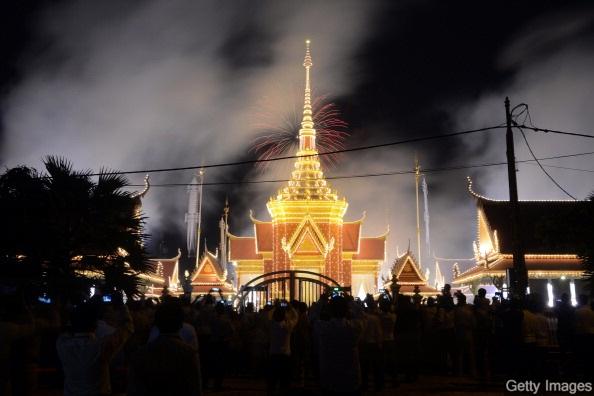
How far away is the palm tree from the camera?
36.5 feet

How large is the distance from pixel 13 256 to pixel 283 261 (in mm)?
24443

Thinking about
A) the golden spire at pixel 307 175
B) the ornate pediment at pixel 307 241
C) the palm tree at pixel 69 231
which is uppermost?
the golden spire at pixel 307 175

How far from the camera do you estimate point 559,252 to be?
28.3 metres

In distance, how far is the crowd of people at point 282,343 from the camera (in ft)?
15.3

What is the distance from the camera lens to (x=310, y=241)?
34.4 metres

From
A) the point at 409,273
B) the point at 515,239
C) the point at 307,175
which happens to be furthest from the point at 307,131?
the point at 515,239

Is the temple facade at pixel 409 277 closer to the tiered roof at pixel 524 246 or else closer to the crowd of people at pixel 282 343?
the tiered roof at pixel 524 246

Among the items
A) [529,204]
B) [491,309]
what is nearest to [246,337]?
[491,309]

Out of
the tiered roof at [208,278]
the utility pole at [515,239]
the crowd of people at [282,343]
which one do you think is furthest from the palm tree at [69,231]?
the tiered roof at [208,278]

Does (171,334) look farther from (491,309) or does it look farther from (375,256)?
(375,256)

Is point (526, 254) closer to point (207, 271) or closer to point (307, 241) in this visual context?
point (307, 241)

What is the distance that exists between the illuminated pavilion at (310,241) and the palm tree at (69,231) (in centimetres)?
2229

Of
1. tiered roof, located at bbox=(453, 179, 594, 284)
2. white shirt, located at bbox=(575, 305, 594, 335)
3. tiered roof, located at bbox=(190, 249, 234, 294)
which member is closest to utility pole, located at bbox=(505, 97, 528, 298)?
white shirt, located at bbox=(575, 305, 594, 335)

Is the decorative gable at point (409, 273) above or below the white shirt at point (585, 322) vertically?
above
